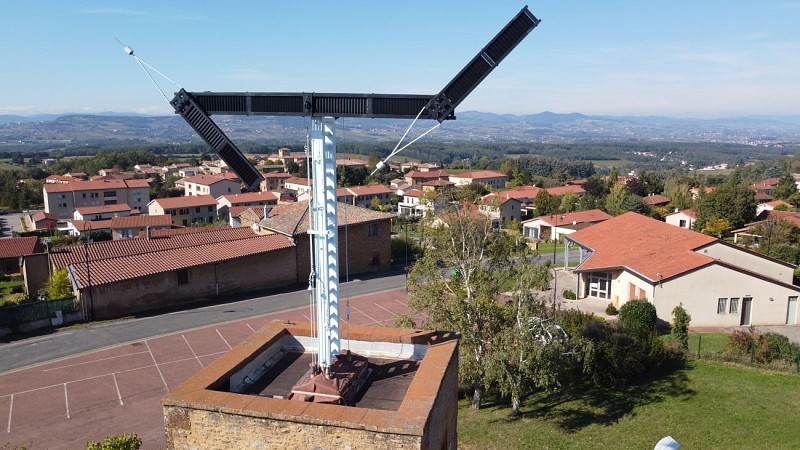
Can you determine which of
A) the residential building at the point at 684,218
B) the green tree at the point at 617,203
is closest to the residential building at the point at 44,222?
the green tree at the point at 617,203

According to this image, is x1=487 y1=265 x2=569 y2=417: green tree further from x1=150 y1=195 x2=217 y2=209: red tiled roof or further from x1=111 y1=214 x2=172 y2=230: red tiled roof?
x1=150 y1=195 x2=217 y2=209: red tiled roof

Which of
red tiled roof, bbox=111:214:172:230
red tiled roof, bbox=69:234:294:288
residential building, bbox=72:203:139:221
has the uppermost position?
red tiled roof, bbox=69:234:294:288

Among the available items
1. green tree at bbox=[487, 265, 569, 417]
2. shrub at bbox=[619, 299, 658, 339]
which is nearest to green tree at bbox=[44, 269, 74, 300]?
green tree at bbox=[487, 265, 569, 417]

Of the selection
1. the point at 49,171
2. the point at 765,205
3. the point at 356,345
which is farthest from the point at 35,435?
the point at 49,171

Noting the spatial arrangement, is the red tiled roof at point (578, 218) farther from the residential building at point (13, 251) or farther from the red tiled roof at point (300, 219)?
the residential building at point (13, 251)

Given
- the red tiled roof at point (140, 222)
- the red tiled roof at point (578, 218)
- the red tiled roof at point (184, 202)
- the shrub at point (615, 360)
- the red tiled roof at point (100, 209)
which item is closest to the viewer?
the shrub at point (615, 360)
